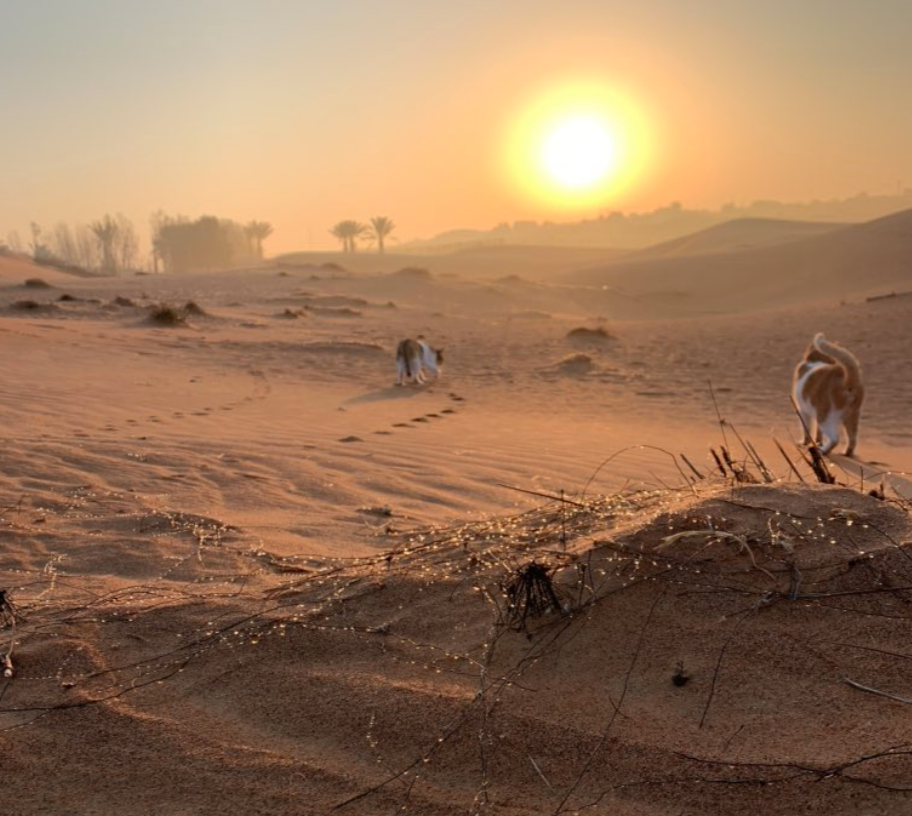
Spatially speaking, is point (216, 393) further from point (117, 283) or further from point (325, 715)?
point (117, 283)

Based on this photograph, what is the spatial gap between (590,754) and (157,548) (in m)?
2.45

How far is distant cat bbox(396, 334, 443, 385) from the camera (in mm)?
11797

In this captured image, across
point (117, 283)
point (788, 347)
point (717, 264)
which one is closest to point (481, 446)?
point (788, 347)

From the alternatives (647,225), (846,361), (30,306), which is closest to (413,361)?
(846,361)

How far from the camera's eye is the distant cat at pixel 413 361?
11.8 meters

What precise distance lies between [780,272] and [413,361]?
1422 inches

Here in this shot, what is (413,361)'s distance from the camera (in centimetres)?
1183

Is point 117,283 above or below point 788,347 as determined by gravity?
above

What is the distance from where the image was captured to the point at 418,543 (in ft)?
10.9

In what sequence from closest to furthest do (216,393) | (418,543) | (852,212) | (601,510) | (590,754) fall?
(590,754)
(601,510)
(418,543)
(216,393)
(852,212)

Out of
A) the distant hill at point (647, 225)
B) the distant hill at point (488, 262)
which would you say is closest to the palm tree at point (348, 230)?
the distant hill at point (488, 262)

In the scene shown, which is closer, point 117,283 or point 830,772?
point 830,772

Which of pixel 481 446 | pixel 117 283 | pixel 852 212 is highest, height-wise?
pixel 852 212

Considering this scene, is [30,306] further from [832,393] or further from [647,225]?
[647,225]
